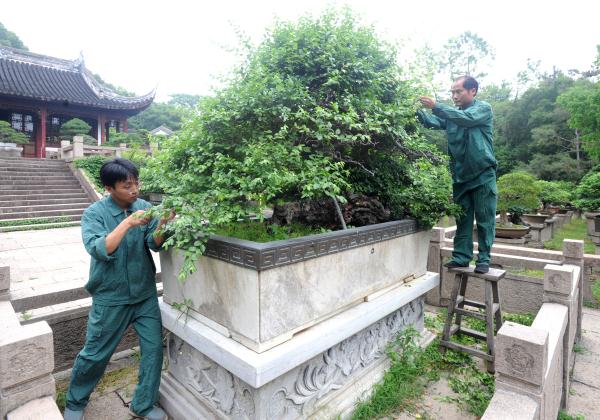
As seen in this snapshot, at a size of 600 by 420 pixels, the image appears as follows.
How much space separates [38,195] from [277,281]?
14.4 meters

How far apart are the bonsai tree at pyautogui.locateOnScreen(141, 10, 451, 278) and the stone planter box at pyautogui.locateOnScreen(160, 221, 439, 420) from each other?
1.16ft

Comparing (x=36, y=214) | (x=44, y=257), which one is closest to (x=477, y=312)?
(x=44, y=257)

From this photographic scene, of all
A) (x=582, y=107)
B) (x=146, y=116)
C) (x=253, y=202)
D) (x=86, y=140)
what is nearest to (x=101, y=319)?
(x=253, y=202)

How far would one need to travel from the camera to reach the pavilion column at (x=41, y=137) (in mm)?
21453

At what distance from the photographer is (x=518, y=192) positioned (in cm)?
1152

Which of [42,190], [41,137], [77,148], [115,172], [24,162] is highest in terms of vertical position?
[41,137]

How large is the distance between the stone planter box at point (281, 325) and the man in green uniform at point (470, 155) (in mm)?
796

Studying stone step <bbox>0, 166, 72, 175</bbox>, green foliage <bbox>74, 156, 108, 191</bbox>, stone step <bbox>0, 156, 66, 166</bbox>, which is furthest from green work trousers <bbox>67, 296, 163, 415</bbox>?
stone step <bbox>0, 156, 66, 166</bbox>

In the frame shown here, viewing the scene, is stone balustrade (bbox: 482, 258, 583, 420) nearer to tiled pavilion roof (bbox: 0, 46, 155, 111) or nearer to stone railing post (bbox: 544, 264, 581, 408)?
stone railing post (bbox: 544, 264, 581, 408)

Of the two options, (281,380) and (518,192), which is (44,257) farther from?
(518,192)

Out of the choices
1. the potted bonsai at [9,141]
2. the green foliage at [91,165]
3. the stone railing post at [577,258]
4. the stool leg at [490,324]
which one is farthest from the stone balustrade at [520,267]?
the potted bonsai at [9,141]

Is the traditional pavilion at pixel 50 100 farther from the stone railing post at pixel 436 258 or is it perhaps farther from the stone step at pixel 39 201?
the stone railing post at pixel 436 258

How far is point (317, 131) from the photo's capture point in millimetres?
2580

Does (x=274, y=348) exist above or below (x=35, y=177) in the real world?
below
